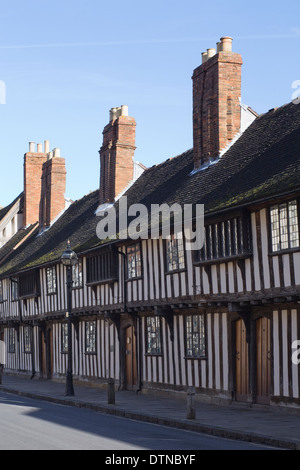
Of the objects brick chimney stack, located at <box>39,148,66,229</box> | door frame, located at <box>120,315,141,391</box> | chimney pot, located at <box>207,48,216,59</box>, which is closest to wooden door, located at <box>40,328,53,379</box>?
brick chimney stack, located at <box>39,148,66,229</box>

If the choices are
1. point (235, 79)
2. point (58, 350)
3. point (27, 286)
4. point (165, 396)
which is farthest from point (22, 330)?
point (235, 79)

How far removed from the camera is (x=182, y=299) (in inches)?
850

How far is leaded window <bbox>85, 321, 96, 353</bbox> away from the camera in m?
29.1

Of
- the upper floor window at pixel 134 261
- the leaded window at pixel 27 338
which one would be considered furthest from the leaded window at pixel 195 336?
the leaded window at pixel 27 338

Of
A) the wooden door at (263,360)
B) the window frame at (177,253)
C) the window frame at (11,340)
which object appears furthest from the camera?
the window frame at (11,340)

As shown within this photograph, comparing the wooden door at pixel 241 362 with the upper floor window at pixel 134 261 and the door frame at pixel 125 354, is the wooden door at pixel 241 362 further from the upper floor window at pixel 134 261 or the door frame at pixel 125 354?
the door frame at pixel 125 354

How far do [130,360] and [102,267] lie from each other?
323cm

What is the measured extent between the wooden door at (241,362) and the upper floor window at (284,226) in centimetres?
295

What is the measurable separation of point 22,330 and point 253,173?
21023 millimetres

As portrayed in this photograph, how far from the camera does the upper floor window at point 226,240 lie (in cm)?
1834

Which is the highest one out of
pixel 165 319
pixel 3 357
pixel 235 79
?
pixel 235 79

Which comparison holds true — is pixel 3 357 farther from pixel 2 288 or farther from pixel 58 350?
pixel 58 350

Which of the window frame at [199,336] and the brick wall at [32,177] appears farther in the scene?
the brick wall at [32,177]

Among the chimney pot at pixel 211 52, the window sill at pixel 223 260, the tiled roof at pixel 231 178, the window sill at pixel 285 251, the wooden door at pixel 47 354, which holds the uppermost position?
the chimney pot at pixel 211 52
